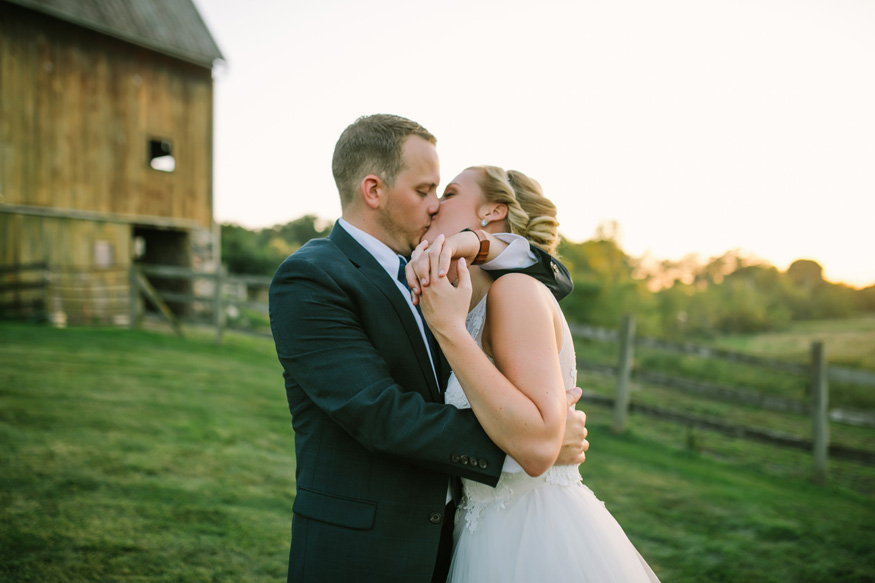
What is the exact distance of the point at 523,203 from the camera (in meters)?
2.40

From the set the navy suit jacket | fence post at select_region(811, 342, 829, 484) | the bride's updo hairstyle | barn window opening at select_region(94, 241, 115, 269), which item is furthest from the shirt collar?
barn window opening at select_region(94, 241, 115, 269)

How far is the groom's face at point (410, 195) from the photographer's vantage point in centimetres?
224

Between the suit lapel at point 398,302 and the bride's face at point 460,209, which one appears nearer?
the suit lapel at point 398,302

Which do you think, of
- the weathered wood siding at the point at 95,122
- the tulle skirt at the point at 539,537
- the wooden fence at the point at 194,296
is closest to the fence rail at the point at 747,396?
the tulle skirt at the point at 539,537

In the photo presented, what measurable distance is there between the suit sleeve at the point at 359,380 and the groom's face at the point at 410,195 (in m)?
0.51

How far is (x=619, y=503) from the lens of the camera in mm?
5219

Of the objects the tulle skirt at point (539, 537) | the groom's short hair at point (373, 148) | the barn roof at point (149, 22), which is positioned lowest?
the tulle skirt at point (539, 537)

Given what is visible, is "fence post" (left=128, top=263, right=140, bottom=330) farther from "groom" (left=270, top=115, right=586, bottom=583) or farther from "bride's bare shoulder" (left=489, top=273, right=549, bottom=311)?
"bride's bare shoulder" (left=489, top=273, right=549, bottom=311)

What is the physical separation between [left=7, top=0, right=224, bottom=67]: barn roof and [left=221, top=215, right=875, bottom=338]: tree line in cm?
1238

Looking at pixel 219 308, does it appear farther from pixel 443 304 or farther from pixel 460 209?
pixel 443 304

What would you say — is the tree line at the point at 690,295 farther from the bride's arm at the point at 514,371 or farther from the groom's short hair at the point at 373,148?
the bride's arm at the point at 514,371

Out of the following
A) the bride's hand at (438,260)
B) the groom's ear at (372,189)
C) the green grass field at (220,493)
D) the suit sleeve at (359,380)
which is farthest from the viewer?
the green grass field at (220,493)

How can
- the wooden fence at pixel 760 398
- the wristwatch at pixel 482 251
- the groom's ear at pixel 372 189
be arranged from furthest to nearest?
the wooden fence at pixel 760 398, the groom's ear at pixel 372 189, the wristwatch at pixel 482 251

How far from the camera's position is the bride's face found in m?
2.35
